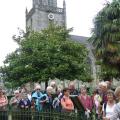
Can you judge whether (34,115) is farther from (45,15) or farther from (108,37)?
(45,15)

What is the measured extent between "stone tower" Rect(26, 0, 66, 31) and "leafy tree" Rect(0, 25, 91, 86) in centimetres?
3285

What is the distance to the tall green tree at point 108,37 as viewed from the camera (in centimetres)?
2541

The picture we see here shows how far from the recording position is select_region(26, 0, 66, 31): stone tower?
78.0 meters

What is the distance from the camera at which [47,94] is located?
13.0m

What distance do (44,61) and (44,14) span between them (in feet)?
124

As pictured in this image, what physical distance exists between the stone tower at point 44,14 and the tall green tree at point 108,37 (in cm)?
5107

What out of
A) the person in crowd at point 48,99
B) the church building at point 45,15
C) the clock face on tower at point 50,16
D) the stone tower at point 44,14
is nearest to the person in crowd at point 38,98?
the person in crowd at point 48,99

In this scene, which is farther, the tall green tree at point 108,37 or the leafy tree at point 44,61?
the leafy tree at point 44,61

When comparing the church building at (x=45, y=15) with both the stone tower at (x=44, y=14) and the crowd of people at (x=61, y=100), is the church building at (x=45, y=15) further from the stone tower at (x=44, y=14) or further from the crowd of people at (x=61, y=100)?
the crowd of people at (x=61, y=100)

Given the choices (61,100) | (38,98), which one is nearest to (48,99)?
(38,98)

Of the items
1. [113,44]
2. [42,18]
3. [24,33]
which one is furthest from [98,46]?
[42,18]

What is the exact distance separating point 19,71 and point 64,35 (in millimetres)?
7458

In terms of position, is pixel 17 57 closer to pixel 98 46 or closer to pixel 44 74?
→ pixel 44 74

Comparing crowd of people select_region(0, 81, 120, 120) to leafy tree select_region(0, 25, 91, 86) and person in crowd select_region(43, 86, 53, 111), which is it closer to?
person in crowd select_region(43, 86, 53, 111)
